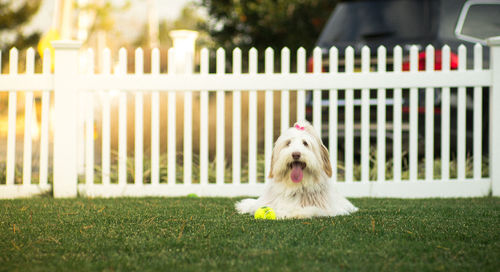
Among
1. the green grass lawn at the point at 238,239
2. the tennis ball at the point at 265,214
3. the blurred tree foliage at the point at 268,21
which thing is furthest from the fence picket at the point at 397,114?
the blurred tree foliage at the point at 268,21

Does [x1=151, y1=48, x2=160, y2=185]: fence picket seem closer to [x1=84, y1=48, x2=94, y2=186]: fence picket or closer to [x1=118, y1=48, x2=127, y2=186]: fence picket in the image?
[x1=118, y1=48, x2=127, y2=186]: fence picket

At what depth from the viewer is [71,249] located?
3.21 metres

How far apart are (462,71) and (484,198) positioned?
1.24 metres

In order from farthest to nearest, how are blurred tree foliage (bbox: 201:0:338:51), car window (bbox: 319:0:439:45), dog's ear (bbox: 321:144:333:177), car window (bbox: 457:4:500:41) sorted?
blurred tree foliage (bbox: 201:0:338:51), car window (bbox: 319:0:439:45), car window (bbox: 457:4:500:41), dog's ear (bbox: 321:144:333:177)

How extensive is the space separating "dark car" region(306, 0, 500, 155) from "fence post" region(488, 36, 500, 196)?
347mm

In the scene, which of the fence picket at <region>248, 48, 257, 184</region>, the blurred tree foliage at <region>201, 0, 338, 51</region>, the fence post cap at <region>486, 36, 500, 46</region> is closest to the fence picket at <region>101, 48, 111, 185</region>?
the fence picket at <region>248, 48, 257, 184</region>

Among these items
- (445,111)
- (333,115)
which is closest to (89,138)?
(333,115)

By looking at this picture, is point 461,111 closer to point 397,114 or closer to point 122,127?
point 397,114

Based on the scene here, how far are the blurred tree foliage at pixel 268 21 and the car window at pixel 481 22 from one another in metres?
6.25

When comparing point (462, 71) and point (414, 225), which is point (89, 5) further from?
point (414, 225)

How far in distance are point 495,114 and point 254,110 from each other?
2355 mm

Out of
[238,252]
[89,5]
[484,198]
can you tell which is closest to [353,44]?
[484,198]

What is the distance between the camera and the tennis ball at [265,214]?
13.6ft

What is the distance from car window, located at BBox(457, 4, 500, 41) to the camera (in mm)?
6469
